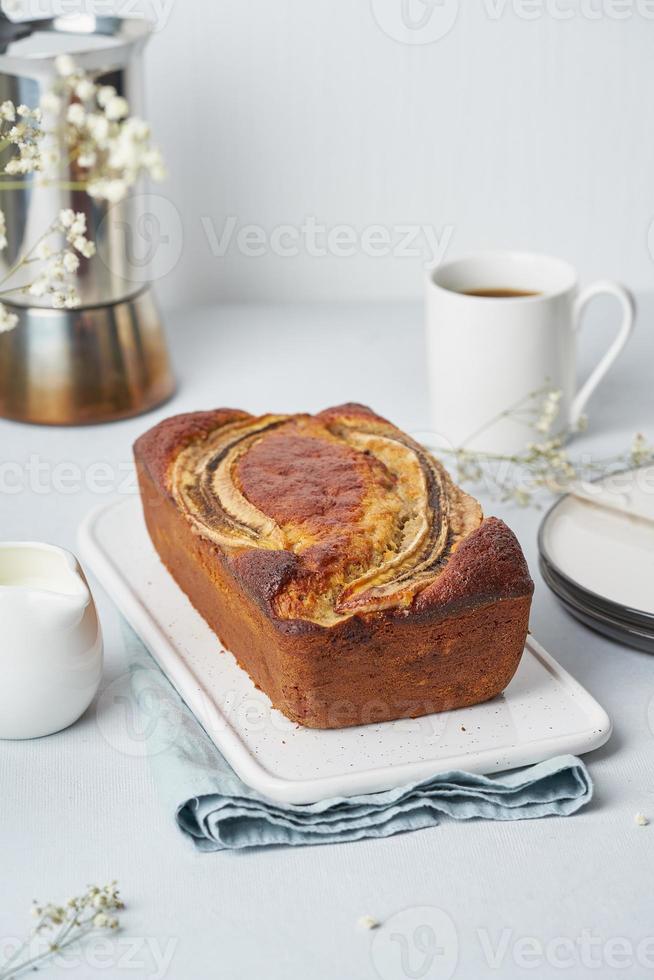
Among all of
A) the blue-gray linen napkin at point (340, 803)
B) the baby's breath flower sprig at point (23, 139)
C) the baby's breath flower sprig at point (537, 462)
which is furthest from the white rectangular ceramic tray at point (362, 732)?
the baby's breath flower sprig at point (23, 139)

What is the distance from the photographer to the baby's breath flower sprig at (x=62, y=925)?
922 millimetres

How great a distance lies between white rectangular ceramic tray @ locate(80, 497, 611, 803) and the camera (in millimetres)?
1074

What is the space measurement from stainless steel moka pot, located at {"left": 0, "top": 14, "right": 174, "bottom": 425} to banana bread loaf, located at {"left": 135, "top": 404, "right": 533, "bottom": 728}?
505 mm

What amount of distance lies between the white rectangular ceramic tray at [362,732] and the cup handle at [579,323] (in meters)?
0.61

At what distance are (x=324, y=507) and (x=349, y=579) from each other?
111mm

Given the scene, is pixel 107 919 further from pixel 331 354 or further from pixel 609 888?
Result: pixel 331 354

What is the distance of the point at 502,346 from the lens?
168 cm

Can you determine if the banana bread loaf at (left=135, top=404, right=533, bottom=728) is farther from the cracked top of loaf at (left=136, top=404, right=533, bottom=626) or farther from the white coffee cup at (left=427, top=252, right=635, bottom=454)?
the white coffee cup at (left=427, top=252, right=635, bottom=454)

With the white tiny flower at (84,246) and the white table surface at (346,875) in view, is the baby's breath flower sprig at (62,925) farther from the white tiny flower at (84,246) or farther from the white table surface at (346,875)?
the white tiny flower at (84,246)

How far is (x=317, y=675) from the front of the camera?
1104 mm

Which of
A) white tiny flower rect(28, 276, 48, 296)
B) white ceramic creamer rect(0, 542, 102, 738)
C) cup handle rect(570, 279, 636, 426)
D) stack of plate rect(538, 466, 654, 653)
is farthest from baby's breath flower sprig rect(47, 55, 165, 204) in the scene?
cup handle rect(570, 279, 636, 426)

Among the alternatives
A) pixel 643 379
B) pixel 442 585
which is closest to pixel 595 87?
pixel 643 379

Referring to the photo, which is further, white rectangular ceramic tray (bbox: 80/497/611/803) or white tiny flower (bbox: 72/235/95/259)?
white rectangular ceramic tray (bbox: 80/497/611/803)

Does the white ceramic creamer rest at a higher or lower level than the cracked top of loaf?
lower
